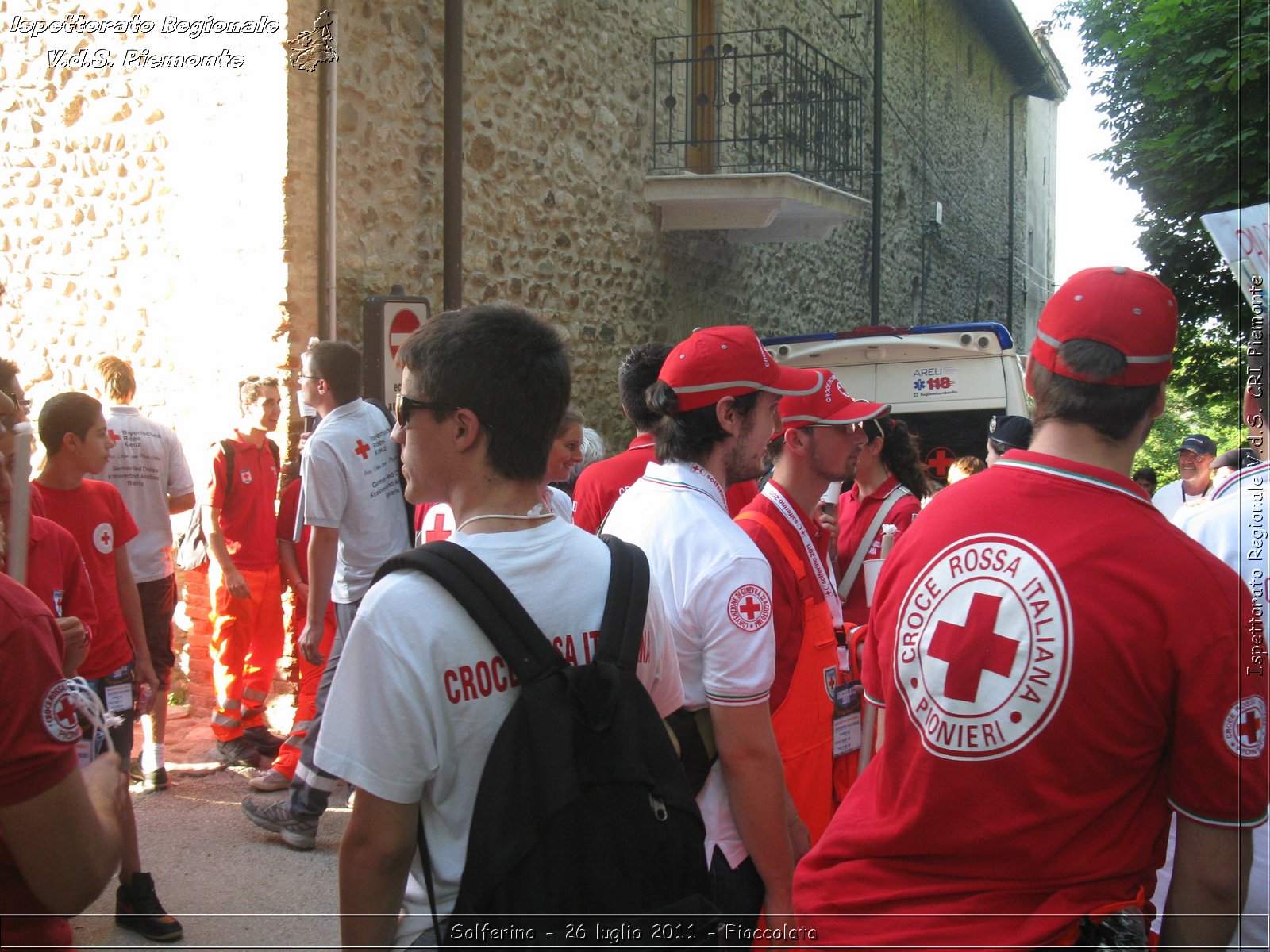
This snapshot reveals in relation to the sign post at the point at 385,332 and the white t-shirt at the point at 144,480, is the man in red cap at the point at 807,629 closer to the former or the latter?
the sign post at the point at 385,332

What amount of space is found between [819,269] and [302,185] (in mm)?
9855

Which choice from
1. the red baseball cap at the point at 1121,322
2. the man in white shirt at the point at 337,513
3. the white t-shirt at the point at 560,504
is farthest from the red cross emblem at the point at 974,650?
the man in white shirt at the point at 337,513

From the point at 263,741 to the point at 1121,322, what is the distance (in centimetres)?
564

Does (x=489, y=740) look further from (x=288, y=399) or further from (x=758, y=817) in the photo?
(x=288, y=399)

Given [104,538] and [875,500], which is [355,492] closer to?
[104,538]

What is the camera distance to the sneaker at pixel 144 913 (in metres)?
4.03

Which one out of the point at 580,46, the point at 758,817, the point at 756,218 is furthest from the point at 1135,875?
the point at 756,218

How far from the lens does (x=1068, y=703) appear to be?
1.71 meters

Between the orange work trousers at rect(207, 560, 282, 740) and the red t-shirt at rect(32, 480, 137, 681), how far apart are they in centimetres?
171

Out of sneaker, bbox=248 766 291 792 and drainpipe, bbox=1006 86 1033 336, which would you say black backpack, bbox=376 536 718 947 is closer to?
sneaker, bbox=248 766 291 792

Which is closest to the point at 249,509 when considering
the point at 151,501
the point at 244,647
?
the point at 151,501

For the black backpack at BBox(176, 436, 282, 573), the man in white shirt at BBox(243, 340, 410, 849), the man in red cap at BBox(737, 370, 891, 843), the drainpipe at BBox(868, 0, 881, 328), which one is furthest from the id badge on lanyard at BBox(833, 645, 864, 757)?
the drainpipe at BBox(868, 0, 881, 328)

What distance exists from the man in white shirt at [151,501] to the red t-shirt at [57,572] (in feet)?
7.81

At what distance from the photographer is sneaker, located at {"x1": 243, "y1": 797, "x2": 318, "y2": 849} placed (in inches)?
197
